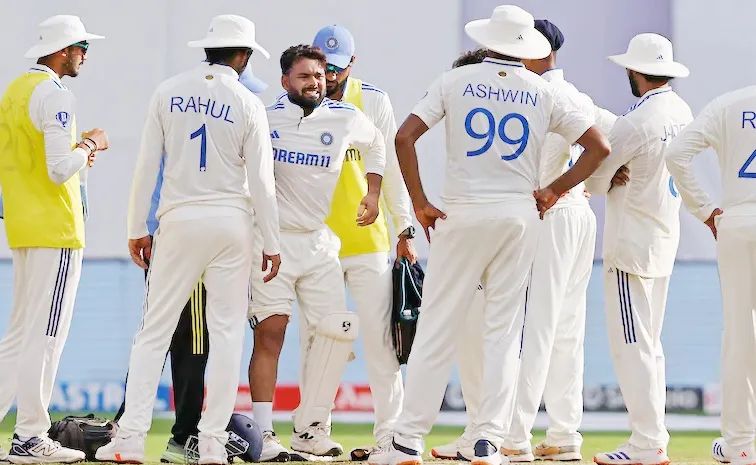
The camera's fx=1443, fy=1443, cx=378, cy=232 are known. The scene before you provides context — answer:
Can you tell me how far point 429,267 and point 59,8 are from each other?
4.43 metres

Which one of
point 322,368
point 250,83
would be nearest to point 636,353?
point 322,368

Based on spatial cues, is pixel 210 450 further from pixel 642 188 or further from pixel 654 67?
pixel 654 67

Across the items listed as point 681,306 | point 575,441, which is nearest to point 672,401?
point 681,306

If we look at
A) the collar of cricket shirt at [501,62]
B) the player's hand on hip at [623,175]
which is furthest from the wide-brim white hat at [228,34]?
the player's hand on hip at [623,175]

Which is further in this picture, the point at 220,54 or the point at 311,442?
the point at 311,442

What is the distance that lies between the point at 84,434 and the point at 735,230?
9.58 ft

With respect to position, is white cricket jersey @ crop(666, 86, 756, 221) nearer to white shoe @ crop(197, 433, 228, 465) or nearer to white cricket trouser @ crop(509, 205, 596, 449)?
white cricket trouser @ crop(509, 205, 596, 449)

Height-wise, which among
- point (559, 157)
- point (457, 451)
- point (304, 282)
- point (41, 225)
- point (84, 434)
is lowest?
point (457, 451)

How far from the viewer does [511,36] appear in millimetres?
5805

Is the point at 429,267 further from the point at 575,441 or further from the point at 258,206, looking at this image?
the point at 575,441

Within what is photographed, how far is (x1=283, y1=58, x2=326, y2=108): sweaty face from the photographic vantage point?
631cm

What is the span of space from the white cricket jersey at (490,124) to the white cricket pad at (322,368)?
990 millimetres

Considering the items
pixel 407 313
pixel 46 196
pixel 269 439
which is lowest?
pixel 269 439

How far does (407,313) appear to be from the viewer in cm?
659
